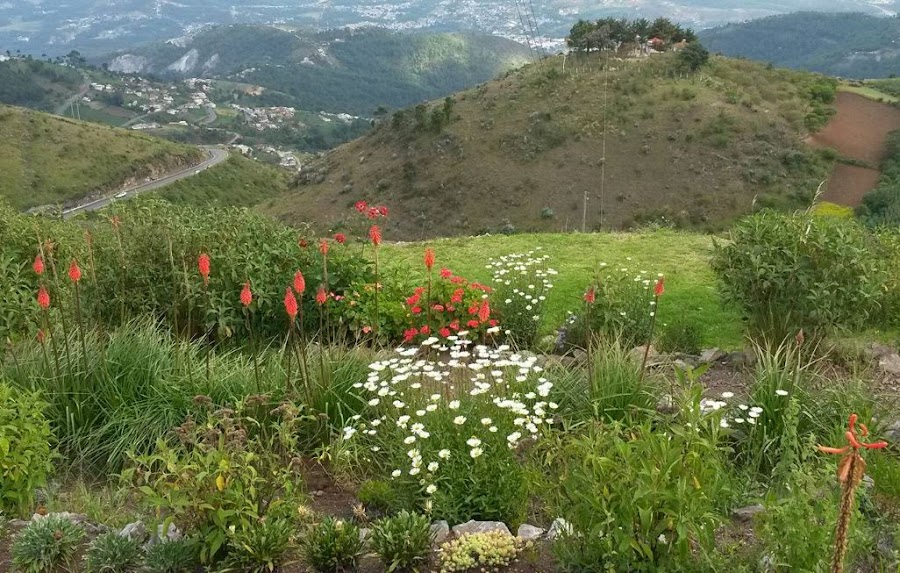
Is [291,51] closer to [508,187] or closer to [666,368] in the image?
[508,187]

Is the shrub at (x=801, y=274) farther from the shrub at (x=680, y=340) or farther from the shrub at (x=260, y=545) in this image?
the shrub at (x=260, y=545)

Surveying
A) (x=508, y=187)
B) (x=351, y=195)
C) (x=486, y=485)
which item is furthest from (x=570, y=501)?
(x=351, y=195)

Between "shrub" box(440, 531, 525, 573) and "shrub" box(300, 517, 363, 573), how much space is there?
38 centimetres

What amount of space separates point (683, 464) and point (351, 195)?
40.1 metres

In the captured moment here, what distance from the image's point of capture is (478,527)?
3.09 metres

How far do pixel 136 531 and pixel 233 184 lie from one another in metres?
69.6

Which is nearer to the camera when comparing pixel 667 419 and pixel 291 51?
pixel 667 419

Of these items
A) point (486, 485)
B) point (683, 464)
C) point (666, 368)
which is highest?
point (683, 464)

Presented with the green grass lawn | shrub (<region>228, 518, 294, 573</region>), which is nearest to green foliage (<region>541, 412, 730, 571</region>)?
shrub (<region>228, 518, 294, 573</region>)

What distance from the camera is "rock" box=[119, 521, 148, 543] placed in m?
3.10

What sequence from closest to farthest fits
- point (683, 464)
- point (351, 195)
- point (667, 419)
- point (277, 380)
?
point (683, 464)
point (667, 419)
point (277, 380)
point (351, 195)

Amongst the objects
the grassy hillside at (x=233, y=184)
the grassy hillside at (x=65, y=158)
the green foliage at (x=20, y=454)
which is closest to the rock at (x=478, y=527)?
A: the green foliage at (x=20, y=454)

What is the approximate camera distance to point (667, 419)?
354 cm

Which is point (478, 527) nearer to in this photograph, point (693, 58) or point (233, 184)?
point (693, 58)
